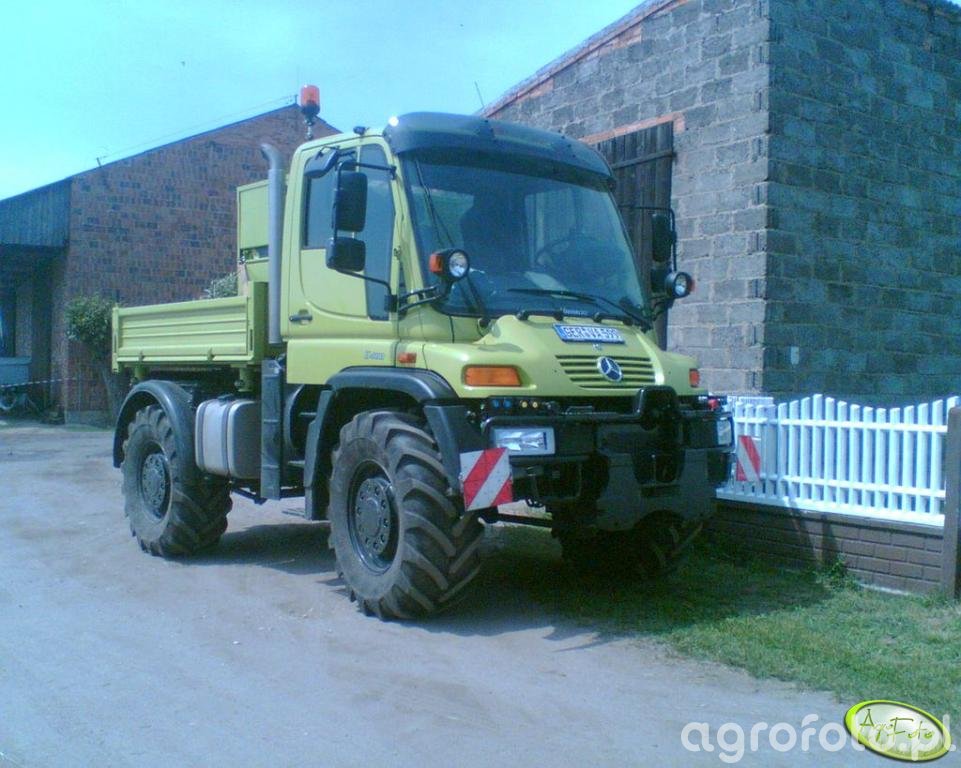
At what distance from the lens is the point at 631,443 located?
6078 millimetres

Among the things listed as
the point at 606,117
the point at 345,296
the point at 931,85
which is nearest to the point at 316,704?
the point at 345,296

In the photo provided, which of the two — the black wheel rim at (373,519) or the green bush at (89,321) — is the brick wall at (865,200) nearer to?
the black wheel rim at (373,519)

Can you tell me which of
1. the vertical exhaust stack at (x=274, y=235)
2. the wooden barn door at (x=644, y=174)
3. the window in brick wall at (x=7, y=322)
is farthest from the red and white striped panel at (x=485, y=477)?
the window in brick wall at (x=7, y=322)

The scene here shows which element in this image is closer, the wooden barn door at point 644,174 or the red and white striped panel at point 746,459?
the red and white striped panel at point 746,459

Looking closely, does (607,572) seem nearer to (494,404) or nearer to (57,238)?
(494,404)

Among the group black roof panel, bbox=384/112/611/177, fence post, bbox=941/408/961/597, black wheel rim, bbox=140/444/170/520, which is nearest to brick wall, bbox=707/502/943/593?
fence post, bbox=941/408/961/597

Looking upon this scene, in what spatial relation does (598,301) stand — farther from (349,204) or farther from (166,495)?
(166,495)

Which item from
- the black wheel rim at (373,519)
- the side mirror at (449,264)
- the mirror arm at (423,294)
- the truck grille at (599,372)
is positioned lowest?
the black wheel rim at (373,519)

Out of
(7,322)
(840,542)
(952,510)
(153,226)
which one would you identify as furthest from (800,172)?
(7,322)

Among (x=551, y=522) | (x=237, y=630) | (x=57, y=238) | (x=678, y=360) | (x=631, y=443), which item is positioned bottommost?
(x=237, y=630)

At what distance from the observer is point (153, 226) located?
74.6ft

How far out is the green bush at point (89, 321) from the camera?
→ 21.1 m

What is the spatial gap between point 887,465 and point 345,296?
398cm

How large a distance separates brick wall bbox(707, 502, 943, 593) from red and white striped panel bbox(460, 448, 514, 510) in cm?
306
